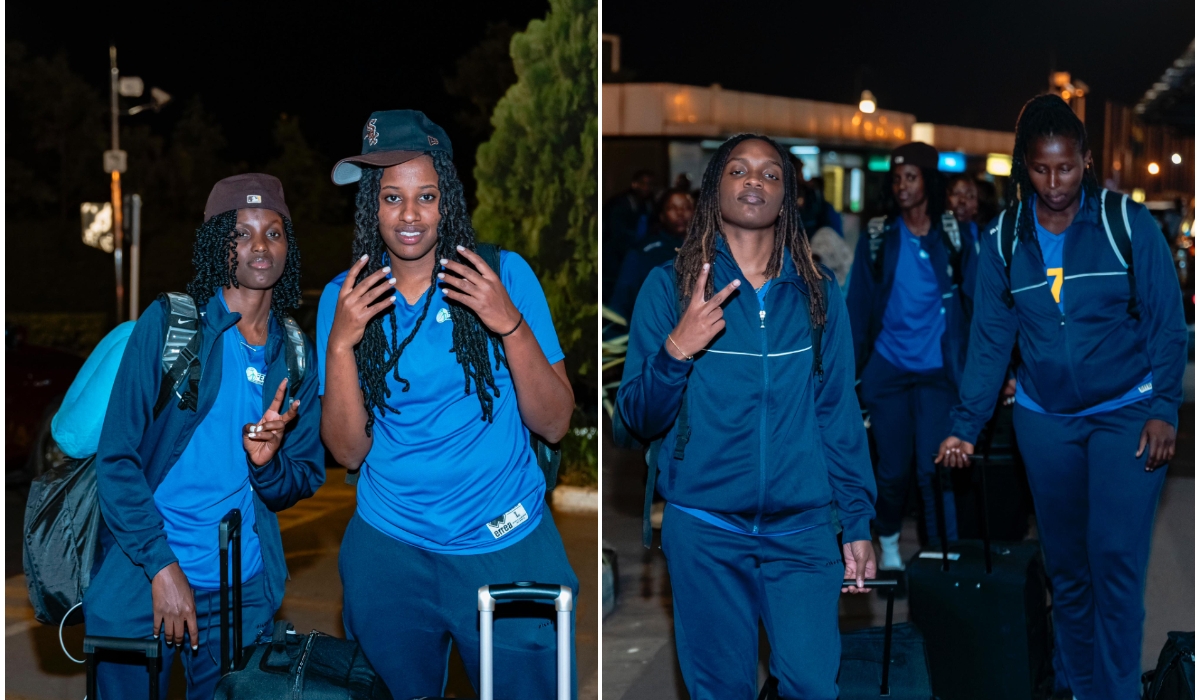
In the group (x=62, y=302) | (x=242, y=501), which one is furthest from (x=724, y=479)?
(x=62, y=302)

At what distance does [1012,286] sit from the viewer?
→ 4.61m

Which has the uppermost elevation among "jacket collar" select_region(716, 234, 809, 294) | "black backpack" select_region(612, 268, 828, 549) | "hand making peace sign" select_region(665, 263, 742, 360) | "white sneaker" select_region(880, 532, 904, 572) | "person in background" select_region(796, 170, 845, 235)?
"person in background" select_region(796, 170, 845, 235)

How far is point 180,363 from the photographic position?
3322 millimetres

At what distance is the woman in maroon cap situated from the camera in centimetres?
326

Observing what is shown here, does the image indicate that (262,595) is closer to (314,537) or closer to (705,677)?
(705,677)

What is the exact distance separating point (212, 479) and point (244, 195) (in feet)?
2.55

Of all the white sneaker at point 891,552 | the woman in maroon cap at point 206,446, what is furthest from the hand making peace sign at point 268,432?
the white sneaker at point 891,552

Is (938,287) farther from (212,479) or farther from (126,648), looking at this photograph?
(126,648)

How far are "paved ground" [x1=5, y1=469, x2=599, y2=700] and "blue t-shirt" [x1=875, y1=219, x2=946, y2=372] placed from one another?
80.0 inches

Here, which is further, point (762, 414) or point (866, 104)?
point (866, 104)

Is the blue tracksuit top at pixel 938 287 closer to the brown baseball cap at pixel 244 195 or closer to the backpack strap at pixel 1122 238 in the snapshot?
the backpack strap at pixel 1122 238

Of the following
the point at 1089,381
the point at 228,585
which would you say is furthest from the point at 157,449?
the point at 1089,381

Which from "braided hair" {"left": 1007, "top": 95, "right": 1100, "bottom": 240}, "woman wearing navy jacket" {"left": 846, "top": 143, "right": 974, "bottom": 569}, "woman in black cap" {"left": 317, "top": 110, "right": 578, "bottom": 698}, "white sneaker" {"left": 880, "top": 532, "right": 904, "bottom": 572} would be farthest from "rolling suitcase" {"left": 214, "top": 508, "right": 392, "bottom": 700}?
"white sneaker" {"left": 880, "top": 532, "right": 904, "bottom": 572}

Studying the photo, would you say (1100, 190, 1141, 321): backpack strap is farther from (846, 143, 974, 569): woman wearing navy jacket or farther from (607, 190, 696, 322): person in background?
(607, 190, 696, 322): person in background
